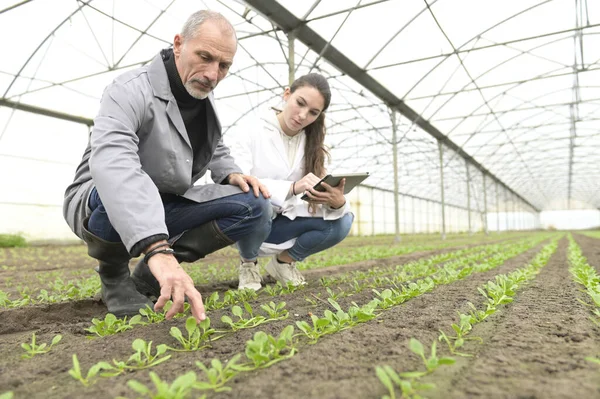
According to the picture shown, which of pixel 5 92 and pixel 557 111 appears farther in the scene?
pixel 557 111

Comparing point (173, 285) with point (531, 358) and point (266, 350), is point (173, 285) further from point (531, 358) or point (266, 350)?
point (531, 358)

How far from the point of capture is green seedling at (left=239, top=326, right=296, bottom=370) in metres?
1.34

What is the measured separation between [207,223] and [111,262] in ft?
1.84

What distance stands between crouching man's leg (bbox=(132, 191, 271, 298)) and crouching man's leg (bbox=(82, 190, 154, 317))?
0.74 feet

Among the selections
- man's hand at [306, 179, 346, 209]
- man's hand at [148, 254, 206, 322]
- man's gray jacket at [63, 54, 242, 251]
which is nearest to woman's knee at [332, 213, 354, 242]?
man's hand at [306, 179, 346, 209]

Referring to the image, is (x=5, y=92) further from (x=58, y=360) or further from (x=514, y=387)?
(x=514, y=387)

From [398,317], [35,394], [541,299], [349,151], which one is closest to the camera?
[35,394]

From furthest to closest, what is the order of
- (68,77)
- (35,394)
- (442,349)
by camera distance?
(68,77) < (442,349) < (35,394)

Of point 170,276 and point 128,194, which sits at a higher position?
point 128,194

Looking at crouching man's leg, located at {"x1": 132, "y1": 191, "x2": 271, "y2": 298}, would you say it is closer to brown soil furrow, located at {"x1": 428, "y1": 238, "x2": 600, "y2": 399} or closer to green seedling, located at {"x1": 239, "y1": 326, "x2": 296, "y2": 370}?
green seedling, located at {"x1": 239, "y1": 326, "x2": 296, "y2": 370}

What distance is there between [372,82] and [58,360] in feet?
36.1

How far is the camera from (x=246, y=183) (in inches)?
104

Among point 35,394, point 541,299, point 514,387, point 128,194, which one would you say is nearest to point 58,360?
point 35,394

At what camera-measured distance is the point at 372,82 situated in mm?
11523
